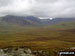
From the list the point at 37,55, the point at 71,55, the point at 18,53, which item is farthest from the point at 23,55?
the point at 71,55

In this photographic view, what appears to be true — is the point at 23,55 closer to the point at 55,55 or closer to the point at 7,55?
the point at 7,55

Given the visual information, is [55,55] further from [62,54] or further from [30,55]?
[30,55]

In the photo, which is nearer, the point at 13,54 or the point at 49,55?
the point at 13,54

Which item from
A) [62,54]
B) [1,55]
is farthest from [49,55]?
[1,55]

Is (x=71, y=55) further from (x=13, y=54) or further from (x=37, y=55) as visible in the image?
(x=13, y=54)

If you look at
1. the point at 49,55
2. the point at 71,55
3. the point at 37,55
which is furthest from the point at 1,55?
the point at 71,55

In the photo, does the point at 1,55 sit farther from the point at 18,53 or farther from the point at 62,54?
the point at 62,54

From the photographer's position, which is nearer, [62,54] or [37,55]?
[62,54]
